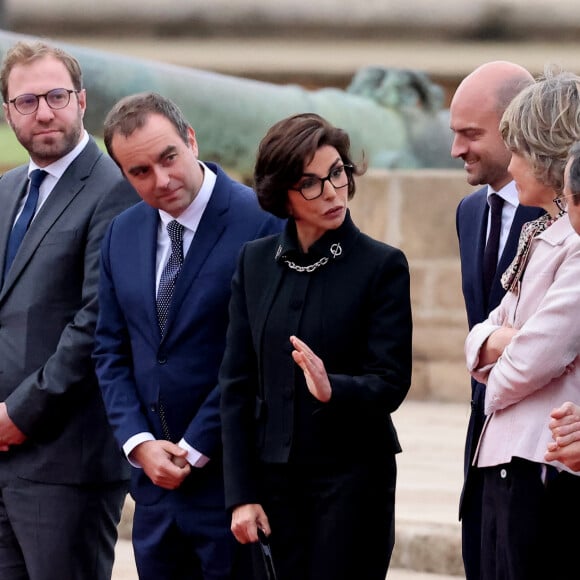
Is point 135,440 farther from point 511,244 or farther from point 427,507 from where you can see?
point 427,507

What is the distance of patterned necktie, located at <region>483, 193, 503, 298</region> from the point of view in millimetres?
4195

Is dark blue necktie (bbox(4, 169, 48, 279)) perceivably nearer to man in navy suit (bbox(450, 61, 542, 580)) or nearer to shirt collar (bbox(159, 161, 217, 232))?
shirt collar (bbox(159, 161, 217, 232))

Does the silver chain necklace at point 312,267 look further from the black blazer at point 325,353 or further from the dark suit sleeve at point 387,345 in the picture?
the dark suit sleeve at point 387,345

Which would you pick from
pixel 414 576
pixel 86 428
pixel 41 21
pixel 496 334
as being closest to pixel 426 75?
pixel 41 21

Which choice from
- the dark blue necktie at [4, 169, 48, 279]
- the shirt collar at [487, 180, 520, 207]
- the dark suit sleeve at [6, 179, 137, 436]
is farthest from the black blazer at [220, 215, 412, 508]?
the dark blue necktie at [4, 169, 48, 279]

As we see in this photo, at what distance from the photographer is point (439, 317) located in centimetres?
737

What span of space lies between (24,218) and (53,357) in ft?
1.27

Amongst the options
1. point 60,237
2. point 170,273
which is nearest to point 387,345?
point 170,273

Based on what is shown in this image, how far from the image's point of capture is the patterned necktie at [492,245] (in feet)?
13.8

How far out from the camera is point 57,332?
4.49m

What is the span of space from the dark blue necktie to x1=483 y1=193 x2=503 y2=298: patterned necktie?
1.13 m

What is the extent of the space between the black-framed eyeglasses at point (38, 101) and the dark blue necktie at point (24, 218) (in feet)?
0.55

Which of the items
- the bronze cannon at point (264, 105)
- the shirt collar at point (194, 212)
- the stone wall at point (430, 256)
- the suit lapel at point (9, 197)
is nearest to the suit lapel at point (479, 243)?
the shirt collar at point (194, 212)

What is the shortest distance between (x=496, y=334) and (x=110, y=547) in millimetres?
1329
